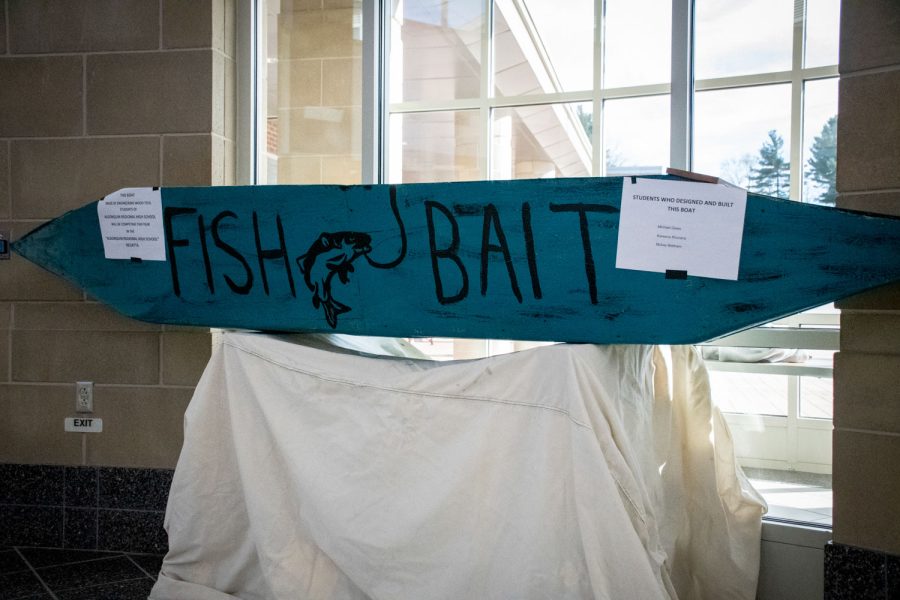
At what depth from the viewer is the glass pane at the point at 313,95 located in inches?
90.4

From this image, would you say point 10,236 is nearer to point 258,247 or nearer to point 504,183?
point 258,247

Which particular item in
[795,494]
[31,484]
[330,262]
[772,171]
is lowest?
[31,484]

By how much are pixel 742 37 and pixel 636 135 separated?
37cm

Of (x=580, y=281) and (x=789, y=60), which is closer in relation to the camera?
(x=580, y=281)

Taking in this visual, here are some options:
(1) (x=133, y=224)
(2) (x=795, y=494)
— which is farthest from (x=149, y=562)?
(2) (x=795, y=494)

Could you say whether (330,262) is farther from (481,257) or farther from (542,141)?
(542,141)

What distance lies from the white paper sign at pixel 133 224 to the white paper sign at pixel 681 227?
1225mm

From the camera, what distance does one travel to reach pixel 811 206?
143 cm

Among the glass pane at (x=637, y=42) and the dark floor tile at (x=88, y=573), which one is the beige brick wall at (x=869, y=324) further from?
the dark floor tile at (x=88, y=573)

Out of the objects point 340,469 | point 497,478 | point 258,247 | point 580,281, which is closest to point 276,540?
point 340,469

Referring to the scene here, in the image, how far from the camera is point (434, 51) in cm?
233

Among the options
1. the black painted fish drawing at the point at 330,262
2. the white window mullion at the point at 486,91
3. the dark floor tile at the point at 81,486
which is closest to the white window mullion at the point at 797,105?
the white window mullion at the point at 486,91

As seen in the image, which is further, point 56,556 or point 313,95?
point 313,95

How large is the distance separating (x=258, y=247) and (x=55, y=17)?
3.86ft
